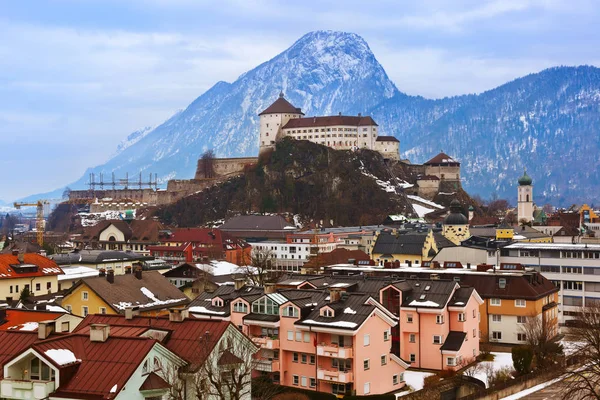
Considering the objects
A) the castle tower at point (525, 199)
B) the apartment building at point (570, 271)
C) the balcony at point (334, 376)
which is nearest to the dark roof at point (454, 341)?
the balcony at point (334, 376)

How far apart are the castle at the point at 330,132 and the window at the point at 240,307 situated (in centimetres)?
14366

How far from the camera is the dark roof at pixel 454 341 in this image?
163 feet

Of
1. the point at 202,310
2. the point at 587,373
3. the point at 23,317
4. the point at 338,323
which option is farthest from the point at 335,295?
the point at 23,317

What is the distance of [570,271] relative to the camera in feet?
257

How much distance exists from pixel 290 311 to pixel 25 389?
65.4 feet

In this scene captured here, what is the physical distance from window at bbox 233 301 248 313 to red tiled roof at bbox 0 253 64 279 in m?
26.3

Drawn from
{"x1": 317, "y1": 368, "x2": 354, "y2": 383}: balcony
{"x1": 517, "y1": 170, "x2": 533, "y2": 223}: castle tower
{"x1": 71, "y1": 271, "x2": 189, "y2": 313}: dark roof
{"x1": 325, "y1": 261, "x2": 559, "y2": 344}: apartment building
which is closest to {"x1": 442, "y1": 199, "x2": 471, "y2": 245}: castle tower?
{"x1": 517, "y1": 170, "x2": 533, "y2": 223}: castle tower

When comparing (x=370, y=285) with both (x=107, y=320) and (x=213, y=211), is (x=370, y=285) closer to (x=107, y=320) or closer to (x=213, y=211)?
(x=107, y=320)

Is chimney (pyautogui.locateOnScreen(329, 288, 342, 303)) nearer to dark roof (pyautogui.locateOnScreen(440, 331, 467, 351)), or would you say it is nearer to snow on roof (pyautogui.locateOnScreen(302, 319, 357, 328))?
snow on roof (pyautogui.locateOnScreen(302, 319, 357, 328))

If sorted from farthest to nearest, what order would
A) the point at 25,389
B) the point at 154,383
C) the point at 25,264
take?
the point at 25,264, the point at 154,383, the point at 25,389

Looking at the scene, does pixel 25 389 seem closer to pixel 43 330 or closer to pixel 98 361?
pixel 98 361

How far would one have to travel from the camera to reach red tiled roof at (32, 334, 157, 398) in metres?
26.9

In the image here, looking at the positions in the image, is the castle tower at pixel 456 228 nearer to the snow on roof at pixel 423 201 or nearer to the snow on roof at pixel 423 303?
the snow on roof at pixel 423 201

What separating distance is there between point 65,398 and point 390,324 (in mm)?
21856
